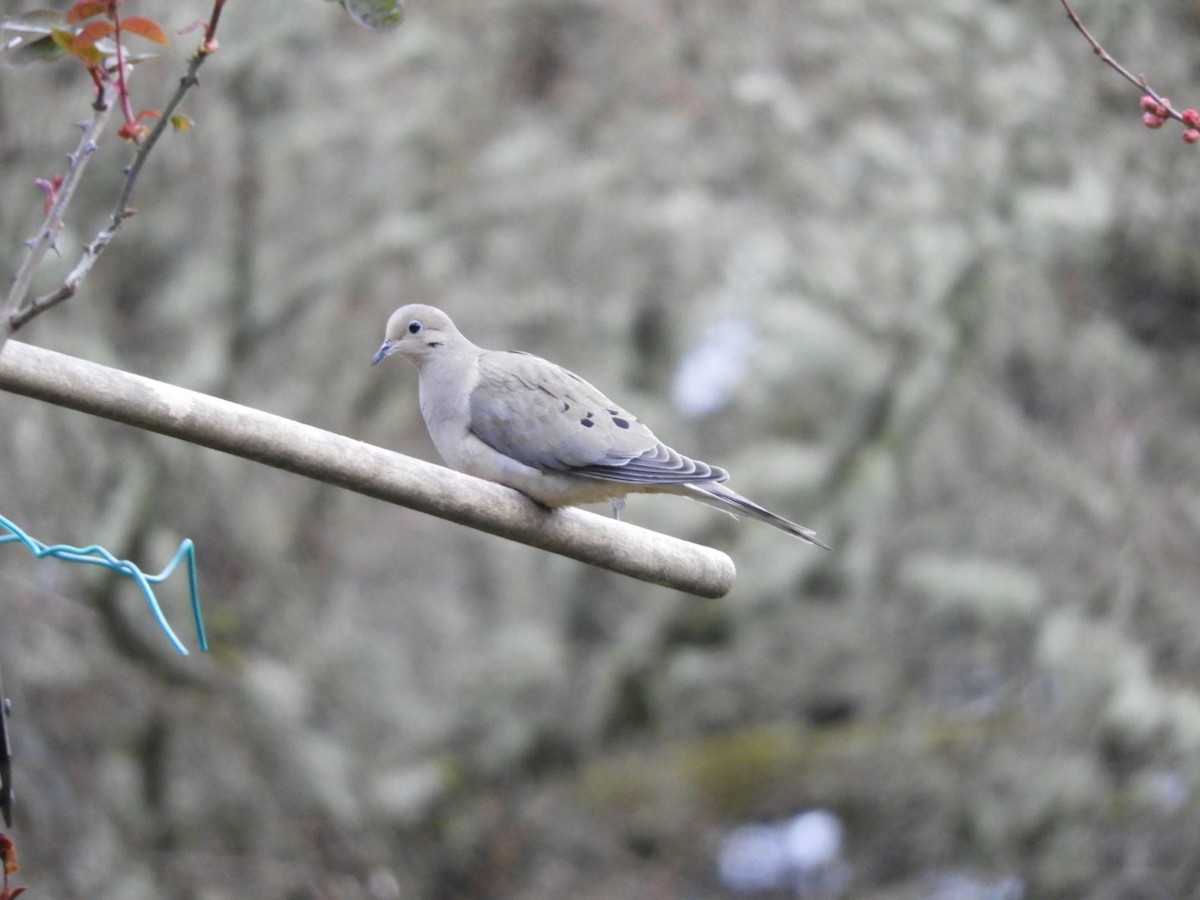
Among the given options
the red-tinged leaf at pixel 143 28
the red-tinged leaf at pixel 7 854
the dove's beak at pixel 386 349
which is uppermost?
the dove's beak at pixel 386 349

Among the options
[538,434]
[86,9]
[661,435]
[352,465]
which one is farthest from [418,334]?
[661,435]

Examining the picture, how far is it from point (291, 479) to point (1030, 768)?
3957 mm

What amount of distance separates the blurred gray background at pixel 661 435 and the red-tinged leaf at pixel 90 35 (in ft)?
15.2

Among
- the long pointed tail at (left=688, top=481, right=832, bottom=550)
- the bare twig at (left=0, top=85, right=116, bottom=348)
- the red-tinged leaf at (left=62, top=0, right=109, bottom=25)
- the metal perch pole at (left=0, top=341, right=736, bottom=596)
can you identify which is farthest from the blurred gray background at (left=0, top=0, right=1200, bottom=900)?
the bare twig at (left=0, top=85, right=116, bottom=348)

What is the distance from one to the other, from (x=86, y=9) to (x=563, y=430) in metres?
2.03

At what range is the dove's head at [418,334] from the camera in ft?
12.8

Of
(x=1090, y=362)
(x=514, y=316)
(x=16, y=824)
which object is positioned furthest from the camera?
(x=514, y=316)

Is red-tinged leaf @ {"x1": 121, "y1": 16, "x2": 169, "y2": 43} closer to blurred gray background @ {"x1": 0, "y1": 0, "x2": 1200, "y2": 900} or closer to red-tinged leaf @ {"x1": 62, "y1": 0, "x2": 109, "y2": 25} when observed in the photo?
red-tinged leaf @ {"x1": 62, "y1": 0, "x2": 109, "y2": 25}

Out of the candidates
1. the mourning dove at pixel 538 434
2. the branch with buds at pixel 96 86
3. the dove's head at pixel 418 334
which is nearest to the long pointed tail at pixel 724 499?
the mourning dove at pixel 538 434

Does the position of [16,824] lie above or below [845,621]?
below

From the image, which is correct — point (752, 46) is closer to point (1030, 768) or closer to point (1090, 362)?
point (1090, 362)

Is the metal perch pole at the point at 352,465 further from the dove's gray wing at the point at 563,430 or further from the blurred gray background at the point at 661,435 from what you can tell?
the blurred gray background at the point at 661,435

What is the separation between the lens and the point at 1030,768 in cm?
647

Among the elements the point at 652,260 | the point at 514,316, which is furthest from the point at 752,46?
the point at 514,316
